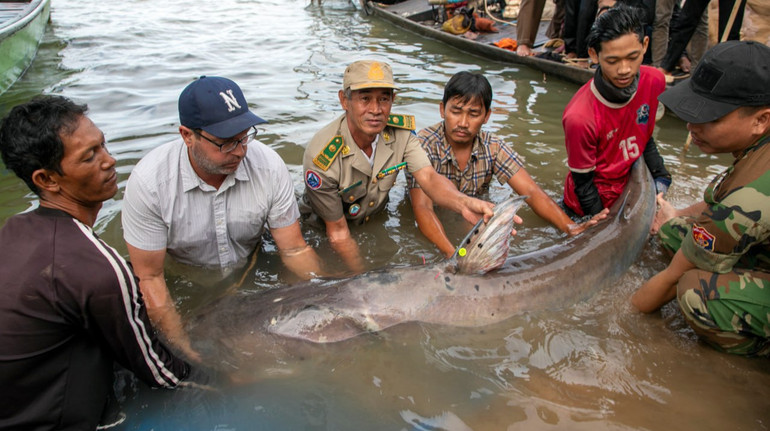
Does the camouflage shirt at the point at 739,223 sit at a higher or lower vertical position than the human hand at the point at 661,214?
higher

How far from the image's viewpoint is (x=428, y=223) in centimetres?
383

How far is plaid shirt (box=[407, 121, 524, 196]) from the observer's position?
4094 millimetres

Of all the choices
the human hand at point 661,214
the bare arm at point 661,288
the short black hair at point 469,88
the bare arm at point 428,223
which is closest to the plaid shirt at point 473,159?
the bare arm at point 428,223

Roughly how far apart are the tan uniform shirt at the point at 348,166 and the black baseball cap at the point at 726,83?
182 centimetres

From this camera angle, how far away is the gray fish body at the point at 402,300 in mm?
2533

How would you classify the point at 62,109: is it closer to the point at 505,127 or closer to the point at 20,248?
the point at 20,248

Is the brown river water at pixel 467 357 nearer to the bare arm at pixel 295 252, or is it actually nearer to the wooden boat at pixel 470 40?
the bare arm at pixel 295 252

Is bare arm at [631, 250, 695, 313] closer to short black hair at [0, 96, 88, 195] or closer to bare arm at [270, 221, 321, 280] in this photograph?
bare arm at [270, 221, 321, 280]

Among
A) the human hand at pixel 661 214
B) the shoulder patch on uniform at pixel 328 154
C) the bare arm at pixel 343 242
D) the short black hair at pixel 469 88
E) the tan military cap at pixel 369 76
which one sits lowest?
the bare arm at pixel 343 242

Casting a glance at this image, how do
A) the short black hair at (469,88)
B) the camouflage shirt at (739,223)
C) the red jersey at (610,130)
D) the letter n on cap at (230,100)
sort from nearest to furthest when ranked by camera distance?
the camouflage shirt at (739,223)
the letter n on cap at (230,100)
the short black hair at (469,88)
the red jersey at (610,130)

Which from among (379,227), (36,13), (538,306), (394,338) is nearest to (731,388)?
(538,306)

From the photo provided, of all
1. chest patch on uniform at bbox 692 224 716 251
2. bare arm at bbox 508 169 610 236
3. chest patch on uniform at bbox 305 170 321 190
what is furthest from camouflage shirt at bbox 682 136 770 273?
chest patch on uniform at bbox 305 170 321 190

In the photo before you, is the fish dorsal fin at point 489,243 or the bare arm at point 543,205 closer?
the fish dorsal fin at point 489,243

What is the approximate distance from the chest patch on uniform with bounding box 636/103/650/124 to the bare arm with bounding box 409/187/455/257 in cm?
182
